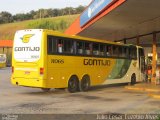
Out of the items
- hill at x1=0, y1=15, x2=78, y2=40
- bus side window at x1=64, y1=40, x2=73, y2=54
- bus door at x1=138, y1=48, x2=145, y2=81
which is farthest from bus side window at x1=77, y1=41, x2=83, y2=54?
hill at x1=0, y1=15, x2=78, y2=40

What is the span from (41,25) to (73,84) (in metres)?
97.3

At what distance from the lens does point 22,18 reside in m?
159

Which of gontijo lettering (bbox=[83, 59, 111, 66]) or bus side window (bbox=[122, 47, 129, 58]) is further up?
bus side window (bbox=[122, 47, 129, 58])

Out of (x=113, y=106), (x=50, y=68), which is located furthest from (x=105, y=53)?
(x=113, y=106)

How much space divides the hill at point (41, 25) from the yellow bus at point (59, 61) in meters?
94.7

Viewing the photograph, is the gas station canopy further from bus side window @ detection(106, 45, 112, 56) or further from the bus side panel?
the bus side panel

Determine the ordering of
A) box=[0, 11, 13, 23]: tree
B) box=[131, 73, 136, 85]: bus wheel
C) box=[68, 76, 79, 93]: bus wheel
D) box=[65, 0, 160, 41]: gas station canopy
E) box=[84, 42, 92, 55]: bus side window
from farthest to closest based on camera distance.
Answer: box=[0, 11, 13, 23]: tree
box=[131, 73, 136, 85]: bus wheel
box=[84, 42, 92, 55]: bus side window
box=[68, 76, 79, 93]: bus wheel
box=[65, 0, 160, 41]: gas station canopy

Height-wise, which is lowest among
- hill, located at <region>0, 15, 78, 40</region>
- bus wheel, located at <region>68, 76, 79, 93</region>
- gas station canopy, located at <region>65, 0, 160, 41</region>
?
bus wheel, located at <region>68, 76, 79, 93</region>

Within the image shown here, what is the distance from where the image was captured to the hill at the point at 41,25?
388ft

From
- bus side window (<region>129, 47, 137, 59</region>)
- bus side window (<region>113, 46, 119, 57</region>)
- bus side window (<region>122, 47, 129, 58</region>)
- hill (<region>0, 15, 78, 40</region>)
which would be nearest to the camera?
bus side window (<region>113, 46, 119, 57</region>)

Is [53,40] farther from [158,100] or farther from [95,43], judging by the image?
[158,100]

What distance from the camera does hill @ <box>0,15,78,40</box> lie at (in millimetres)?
118312

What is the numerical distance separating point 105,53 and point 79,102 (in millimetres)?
7620

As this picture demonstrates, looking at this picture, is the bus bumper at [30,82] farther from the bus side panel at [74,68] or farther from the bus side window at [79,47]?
the bus side window at [79,47]
